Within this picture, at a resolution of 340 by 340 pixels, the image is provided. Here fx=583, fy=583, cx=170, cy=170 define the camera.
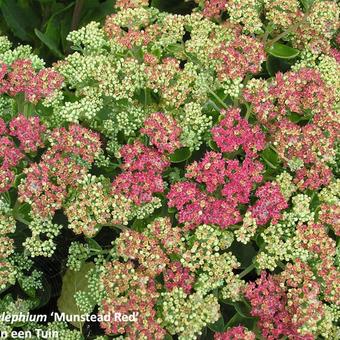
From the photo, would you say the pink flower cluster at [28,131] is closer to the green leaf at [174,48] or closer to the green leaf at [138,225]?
the green leaf at [138,225]

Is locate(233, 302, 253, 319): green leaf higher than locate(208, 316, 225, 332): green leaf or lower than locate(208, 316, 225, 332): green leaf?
higher

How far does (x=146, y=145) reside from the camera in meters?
1.68

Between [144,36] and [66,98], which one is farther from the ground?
[144,36]

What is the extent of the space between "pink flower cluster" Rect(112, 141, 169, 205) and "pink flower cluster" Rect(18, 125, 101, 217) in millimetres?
95

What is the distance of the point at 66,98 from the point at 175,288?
704mm

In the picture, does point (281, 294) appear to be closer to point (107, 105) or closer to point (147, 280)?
point (147, 280)

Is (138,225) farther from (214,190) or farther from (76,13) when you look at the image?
(76,13)

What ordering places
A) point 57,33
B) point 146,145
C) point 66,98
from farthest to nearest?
point 57,33 < point 66,98 < point 146,145

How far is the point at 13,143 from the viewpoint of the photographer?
62.7 inches

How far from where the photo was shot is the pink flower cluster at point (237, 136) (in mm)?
1553

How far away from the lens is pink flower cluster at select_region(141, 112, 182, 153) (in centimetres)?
156

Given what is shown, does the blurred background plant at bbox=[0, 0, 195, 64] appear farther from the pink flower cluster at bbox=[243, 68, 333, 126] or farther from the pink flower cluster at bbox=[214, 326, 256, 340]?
the pink flower cluster at bbox=[214, 326, 256, 340]

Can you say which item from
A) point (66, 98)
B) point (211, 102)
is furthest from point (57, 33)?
point (211, 102)

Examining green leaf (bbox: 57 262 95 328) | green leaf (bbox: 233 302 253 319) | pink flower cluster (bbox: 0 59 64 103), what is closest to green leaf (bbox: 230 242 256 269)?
green leaf (bbox: 233 302 253 319)
